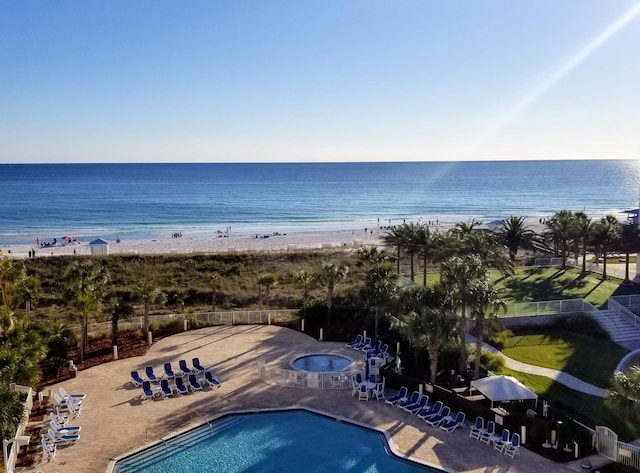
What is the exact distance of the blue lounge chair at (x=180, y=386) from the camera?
64.0ft

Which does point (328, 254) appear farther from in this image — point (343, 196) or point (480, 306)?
point (343, 196)

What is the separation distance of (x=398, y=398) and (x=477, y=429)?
3110 mm

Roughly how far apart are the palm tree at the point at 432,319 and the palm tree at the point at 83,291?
42.4 feet

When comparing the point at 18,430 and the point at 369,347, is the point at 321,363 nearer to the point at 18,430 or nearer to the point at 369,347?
the point at 369,347

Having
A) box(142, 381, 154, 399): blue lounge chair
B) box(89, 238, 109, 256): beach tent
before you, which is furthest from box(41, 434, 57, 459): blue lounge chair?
box(89, 238, 109, 256): beach tent

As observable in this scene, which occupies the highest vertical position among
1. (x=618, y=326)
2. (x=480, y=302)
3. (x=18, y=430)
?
(x=480, y=302)

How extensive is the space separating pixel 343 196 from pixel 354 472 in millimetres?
111960

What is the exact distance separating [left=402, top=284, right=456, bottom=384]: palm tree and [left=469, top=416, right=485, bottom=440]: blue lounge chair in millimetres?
2652

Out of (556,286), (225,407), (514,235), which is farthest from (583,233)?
(225,407)

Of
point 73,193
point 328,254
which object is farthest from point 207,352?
point 73,193

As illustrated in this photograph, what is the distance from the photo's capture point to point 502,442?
608 inches

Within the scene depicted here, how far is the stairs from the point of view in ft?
80.5

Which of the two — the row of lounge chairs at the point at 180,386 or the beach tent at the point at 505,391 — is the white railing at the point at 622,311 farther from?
the row of lounge chairs at the point at 180,386

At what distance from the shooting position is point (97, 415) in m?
17.6
